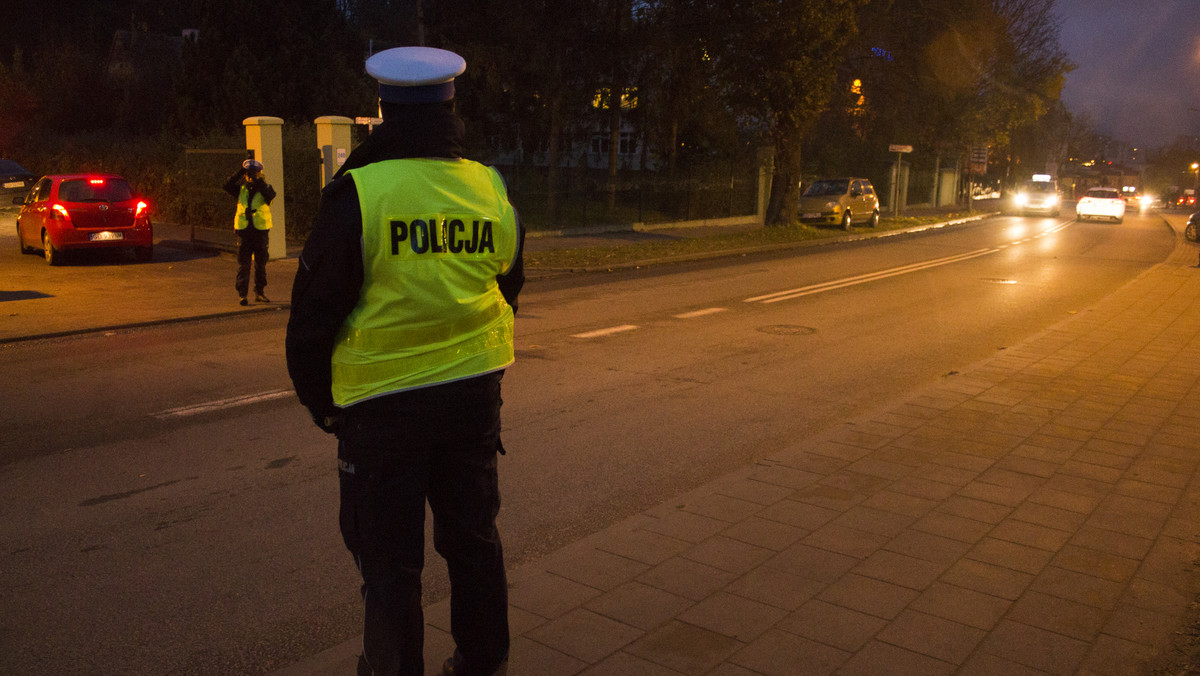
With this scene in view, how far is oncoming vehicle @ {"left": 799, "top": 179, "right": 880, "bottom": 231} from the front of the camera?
31.1 metres

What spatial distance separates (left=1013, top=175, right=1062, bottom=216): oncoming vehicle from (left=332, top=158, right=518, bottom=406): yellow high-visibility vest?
5007 centimetres

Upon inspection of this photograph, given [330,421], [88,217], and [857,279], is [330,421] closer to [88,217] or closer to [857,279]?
[857,279]

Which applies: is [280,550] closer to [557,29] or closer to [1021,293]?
[1021,293]

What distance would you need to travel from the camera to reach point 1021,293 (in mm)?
15867

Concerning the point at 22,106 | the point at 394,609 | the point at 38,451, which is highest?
the point at 22,106

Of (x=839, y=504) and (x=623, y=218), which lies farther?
(x=623, y=218)

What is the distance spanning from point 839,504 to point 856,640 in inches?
64.0

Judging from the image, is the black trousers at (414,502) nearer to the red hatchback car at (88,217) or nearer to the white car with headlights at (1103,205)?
the red hatchback car at (88,217)

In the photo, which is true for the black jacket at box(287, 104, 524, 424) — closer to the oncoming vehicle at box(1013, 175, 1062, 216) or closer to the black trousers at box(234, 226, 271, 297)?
the black trousers at box(234, 226, 271, 297)

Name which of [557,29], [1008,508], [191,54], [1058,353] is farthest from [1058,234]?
[1008,508]

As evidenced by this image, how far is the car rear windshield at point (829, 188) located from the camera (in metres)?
31.7

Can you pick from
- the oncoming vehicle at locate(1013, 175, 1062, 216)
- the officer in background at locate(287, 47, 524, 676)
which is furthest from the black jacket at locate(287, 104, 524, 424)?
the oncoming vehicle at locate(1013, 175, 1062, 216)

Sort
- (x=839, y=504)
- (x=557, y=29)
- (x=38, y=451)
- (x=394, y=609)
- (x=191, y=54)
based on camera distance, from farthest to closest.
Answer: (x=191, y=54), (x=557, y=29), (x=38, y=451), (x=839, y=504), (x=394, y=609)

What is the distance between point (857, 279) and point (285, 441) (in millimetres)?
12963
